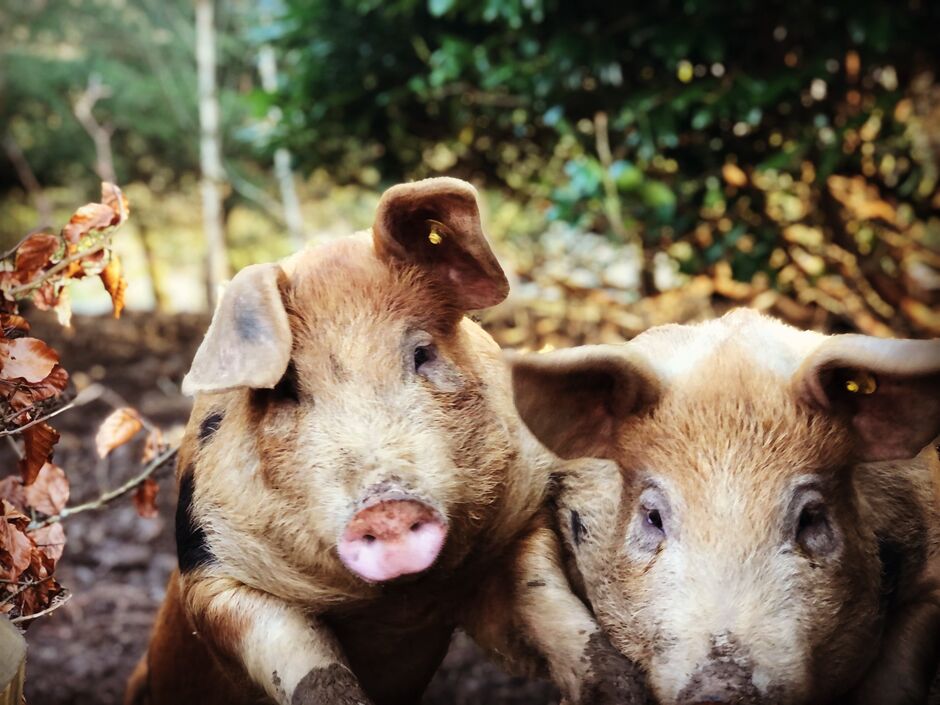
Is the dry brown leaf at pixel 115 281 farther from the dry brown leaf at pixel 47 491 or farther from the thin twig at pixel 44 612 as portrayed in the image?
the thin twig at pixel 44 612

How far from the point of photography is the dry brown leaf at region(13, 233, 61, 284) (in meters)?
2.31

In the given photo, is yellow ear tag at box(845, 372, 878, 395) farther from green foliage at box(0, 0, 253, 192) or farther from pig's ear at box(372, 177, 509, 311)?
green foliage at box(0, 0, 253, 192)

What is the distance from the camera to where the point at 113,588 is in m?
4.79

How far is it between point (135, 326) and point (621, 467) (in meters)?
8.99

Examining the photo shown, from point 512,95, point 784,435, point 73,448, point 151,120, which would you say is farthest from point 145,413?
point 151,120

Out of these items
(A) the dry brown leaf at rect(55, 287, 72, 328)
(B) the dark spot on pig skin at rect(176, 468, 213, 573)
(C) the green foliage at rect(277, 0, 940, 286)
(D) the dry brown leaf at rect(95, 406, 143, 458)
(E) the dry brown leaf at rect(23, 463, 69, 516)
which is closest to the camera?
Answer: (B) the dark spot on pig skin at rect(176, 468, 213, 573)

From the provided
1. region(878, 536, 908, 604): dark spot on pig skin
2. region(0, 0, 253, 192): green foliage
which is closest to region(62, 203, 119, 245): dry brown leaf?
Answer: region(878, 536, 908, 604): dark spot on pig skin

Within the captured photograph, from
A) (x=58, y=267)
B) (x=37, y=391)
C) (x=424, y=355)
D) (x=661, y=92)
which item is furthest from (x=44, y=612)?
(x=661, y=92)

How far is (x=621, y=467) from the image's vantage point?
2047mm

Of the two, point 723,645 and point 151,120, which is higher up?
point 151,120

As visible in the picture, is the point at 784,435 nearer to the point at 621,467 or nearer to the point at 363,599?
the point at 621,467

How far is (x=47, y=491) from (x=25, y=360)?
0.45 m

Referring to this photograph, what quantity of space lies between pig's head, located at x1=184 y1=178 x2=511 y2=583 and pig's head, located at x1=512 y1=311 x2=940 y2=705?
0.22 meters

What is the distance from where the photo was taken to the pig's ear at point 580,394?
6.31 feet
